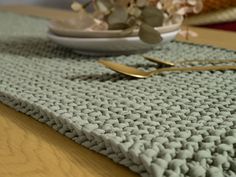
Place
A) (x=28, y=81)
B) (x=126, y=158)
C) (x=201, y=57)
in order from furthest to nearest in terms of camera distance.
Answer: (x=201, y=57), (x=28, y=81), (x=126, y=158)

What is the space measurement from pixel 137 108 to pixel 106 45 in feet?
0.99

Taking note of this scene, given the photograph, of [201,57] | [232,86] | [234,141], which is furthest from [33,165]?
[201,57]

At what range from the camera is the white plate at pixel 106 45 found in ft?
2.41

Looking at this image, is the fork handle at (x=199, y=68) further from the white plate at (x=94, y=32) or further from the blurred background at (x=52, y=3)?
the blurred background at (x=52, y=3)

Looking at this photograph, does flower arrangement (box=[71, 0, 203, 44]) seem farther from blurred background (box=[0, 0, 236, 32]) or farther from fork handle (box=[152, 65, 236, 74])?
blurred background (box=[0, 0, 236, 32])

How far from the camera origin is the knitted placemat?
1.10 ft

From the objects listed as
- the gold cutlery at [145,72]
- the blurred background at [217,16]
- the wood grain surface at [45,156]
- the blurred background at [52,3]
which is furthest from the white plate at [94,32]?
the blurred background at [52,3]

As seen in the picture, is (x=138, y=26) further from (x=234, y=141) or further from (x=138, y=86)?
(x=234, y=141)

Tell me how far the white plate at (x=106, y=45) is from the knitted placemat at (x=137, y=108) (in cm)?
2

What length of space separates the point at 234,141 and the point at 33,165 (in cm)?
18

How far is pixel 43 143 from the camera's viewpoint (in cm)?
41

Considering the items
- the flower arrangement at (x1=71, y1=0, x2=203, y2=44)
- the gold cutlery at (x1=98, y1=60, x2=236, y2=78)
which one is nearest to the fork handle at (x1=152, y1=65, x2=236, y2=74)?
the gold cutlery at (x1=98, y1=60, x2=236, y2=78)

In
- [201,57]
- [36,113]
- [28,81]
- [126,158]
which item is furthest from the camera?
[201,57]

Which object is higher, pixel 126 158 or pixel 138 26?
pixel 138 26
